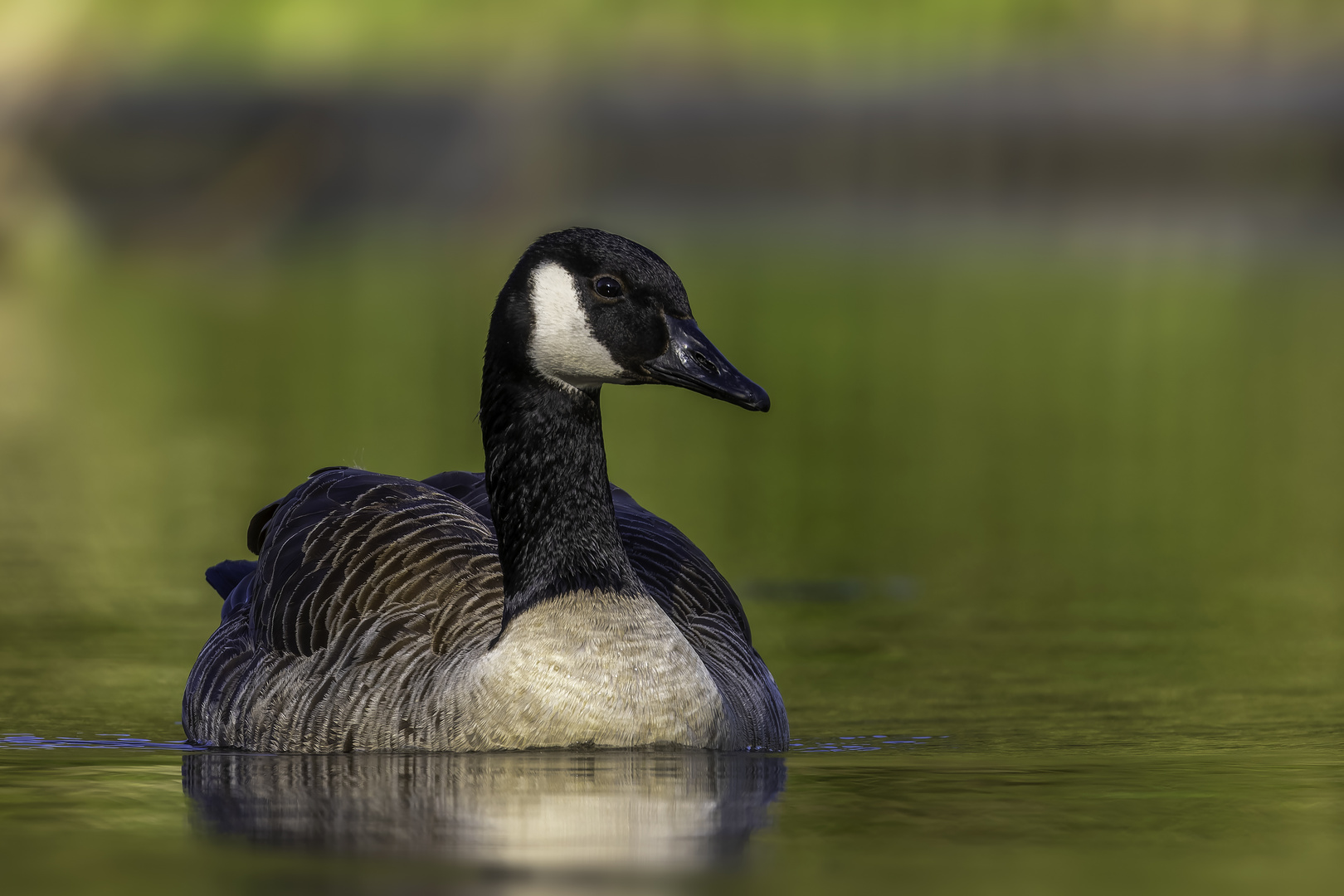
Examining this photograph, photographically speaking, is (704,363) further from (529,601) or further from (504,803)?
(504,803)

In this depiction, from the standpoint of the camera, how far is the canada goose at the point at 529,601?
8.82m

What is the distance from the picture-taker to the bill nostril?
29.5ft

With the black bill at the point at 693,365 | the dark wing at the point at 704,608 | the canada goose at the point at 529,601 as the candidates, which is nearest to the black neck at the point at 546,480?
the canada goose at the point at 529,601

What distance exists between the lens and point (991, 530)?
52.0 ft

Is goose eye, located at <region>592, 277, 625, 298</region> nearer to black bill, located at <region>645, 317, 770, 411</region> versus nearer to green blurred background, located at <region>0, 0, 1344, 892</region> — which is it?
black bill, located at <region>645, 317, 770, 411</region>

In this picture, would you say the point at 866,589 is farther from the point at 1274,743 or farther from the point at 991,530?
the point at 1274,743

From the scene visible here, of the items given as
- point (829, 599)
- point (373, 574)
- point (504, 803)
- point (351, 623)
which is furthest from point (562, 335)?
point (829, 599)

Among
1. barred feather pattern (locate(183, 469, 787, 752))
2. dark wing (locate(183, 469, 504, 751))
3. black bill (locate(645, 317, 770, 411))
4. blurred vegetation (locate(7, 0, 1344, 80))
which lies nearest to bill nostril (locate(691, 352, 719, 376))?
black bill (locate(645, 317, 770, 411))

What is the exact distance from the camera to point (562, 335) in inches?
358

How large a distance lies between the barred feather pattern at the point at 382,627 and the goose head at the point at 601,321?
1092 mm

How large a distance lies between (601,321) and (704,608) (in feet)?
5.59

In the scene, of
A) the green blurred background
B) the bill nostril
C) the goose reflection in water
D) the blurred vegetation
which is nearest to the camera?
the goose reflection in water

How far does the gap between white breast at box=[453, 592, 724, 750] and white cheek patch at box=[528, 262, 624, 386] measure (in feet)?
3.20

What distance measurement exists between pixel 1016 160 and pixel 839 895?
8029 cm
